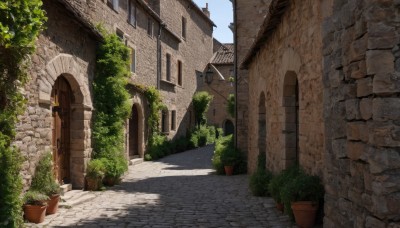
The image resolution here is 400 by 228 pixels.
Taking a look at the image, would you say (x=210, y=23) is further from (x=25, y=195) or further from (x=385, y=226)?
(x=385, y=226)

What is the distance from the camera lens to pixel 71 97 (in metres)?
8.94

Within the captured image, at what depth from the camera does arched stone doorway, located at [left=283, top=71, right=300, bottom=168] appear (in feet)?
23.1

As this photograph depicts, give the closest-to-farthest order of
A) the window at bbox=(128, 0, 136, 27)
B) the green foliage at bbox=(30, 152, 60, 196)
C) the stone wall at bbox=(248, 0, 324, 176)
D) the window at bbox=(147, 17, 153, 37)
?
the stone wall at bbox=(248, 0, 324, 176)
the green foliage at bbox=(30, 152, 60, 196)
the window at bbox=(128, 0, 136, 27)
the window at bbox=(147, 17, 153, 37)

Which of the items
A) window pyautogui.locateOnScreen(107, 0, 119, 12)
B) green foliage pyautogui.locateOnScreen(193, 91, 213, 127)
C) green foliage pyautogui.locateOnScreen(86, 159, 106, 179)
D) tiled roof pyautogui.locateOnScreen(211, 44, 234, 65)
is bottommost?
green foliage pyautogui.locateOnScreen(86, 159, 106, 179)

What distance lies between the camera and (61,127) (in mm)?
8609

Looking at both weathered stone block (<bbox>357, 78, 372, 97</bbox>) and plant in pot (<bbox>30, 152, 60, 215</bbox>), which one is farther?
plant in pot (<bbox>30, 152, 60, 215</bbox>)

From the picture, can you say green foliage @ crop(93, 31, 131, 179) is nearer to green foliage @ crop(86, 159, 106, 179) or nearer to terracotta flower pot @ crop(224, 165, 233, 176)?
green foliage @ crop(86, 159, 106, 179)

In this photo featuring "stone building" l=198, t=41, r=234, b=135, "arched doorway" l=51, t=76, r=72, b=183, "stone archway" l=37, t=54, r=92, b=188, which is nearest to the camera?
"arched doorway" l=51, t=76, r=72, b=183

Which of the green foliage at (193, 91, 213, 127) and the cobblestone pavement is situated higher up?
the green foliage at (193, 91, 213, 127)

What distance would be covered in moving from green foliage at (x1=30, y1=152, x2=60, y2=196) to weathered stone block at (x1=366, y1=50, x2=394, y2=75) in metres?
5.61

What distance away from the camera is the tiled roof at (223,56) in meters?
29.0

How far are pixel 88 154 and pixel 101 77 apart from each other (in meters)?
1.95

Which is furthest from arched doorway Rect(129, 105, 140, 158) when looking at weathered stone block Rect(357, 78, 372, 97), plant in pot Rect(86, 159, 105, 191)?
weathered stone block Rect(357, 78, 372, 97)

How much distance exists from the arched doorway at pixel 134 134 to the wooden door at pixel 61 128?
Answer: 22.3 ft
